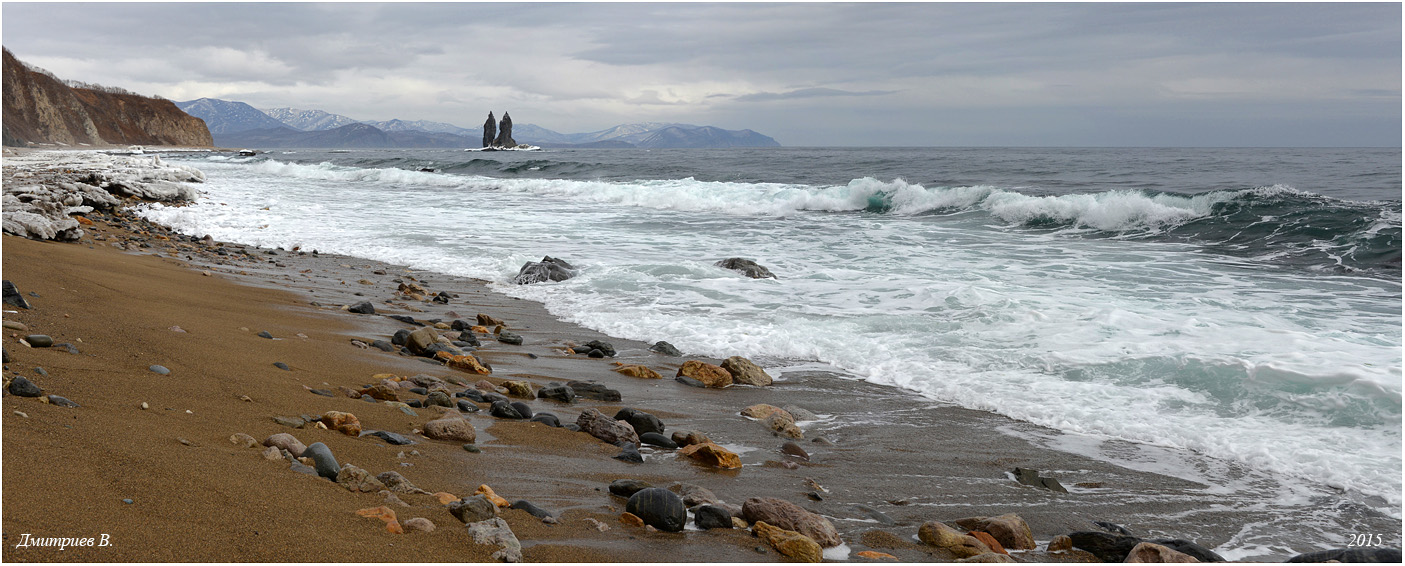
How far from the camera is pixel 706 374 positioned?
490 centimetres

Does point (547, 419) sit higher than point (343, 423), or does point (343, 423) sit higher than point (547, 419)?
point (343, 423)

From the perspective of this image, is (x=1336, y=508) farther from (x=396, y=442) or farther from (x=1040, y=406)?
(x=396, y=442)

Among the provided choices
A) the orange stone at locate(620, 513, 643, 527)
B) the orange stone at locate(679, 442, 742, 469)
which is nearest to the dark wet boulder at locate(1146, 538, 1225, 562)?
the orange stone at locate(679, 442, 742, 469)

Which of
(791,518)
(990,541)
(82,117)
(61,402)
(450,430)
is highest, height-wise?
(82,117)

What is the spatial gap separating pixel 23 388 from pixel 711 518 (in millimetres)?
2269

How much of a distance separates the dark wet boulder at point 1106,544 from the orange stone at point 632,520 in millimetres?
1568

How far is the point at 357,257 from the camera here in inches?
416

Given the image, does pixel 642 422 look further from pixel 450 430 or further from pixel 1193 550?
pixel 1193 550

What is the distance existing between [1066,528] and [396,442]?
2.62 meters

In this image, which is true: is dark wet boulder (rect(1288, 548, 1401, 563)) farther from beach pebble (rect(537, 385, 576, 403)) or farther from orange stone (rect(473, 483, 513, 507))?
beach pebble (rect(537, 385, 576, 403))

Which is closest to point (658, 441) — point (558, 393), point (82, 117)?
point (558, 393)

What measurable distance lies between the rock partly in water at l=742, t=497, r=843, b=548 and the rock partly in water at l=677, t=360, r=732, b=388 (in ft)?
6.66

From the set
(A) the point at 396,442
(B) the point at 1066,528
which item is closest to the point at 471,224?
(A) the point at 396,442

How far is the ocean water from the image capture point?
4.23m
